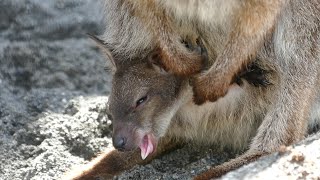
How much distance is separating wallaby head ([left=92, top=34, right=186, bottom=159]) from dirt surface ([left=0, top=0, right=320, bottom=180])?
32cm

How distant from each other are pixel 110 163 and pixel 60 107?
3.67 ft

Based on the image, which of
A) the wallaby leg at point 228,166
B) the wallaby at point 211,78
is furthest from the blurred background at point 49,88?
the wallaby leg at point 228,166

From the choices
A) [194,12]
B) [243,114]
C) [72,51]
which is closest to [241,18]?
[194,12]

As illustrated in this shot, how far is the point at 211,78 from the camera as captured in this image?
5.29 m

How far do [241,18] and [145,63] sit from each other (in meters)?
0.76

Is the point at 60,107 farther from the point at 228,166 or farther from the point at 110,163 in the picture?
the point at 228,166

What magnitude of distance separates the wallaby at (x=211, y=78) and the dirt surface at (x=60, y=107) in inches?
10.3

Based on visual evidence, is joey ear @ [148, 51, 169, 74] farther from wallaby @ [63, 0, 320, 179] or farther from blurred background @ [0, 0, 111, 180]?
blurred background @ [0, 0, 111, 180]

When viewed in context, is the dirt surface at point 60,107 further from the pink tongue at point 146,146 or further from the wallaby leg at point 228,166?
the wallaby leg at point 228,166

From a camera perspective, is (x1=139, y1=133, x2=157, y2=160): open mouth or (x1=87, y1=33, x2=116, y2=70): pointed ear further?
(x1=87, y1=33, x2=116, y2=70): pointed ear

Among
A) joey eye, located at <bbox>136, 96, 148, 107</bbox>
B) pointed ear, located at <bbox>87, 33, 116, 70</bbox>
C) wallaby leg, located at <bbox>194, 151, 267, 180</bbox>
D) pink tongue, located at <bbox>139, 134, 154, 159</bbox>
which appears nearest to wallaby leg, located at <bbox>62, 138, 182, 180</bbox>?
pink tongue, located at <bbox>139, 134, 154, 159</bbox>

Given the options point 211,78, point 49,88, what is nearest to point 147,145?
point 211,78

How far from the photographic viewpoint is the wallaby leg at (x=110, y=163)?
573 cm

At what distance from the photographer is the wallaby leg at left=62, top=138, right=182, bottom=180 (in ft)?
18.8
